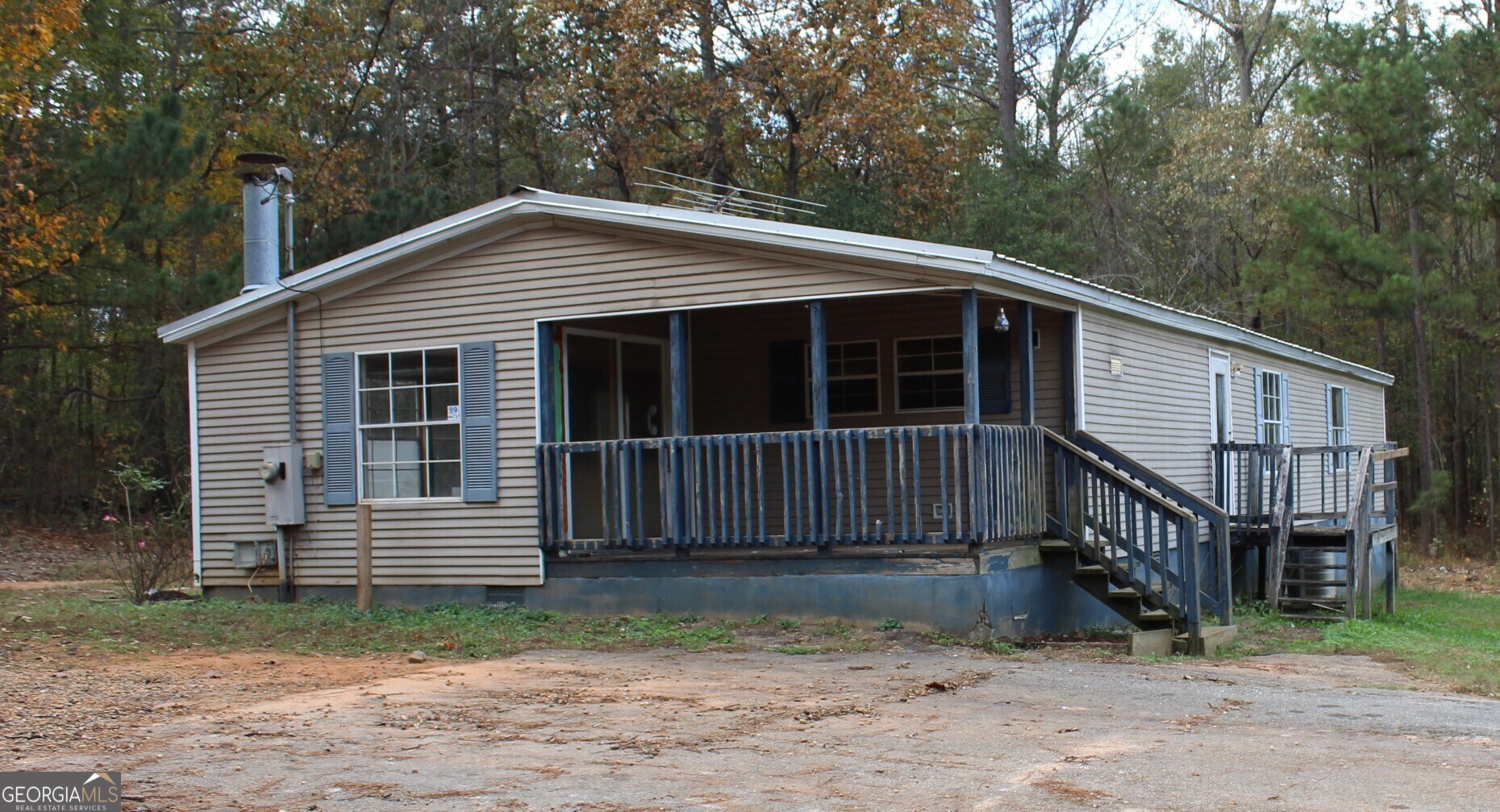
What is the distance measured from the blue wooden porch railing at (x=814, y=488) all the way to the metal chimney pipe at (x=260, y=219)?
426cm

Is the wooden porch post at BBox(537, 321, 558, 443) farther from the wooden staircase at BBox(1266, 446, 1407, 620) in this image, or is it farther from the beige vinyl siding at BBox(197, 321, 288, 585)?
the wooden staircase at BBox(1266, 446, 1407, 620)

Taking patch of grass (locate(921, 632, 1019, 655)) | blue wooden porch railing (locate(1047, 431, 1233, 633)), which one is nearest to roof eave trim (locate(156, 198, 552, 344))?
patch of grass (locate(921, 632, 1019, 655))

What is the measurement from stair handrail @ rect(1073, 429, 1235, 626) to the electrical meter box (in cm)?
734

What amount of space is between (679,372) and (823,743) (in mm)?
5654

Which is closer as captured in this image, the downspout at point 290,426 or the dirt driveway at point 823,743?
the dirt driveway at point 823,743

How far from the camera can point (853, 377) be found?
1392 centimetres

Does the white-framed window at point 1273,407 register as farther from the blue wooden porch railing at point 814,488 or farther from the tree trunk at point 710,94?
the tree trunk at point 710,94

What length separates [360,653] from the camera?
10.5 metres

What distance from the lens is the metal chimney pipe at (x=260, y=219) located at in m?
14.9

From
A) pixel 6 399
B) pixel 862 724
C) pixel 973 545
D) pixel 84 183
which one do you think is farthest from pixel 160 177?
pixel 862 724

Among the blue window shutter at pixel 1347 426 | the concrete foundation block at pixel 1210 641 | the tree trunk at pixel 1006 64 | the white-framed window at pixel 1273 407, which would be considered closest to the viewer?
the concrete foundation block at pixel 1210 641

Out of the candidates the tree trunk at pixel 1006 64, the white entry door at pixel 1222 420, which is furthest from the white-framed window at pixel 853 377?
the tree trunk at pixel 1006 64

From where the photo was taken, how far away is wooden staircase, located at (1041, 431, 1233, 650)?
10898mm

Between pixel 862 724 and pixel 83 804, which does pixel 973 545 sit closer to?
pixel 862 724
